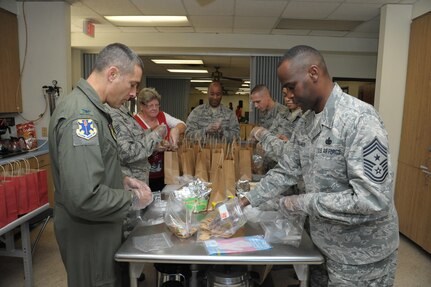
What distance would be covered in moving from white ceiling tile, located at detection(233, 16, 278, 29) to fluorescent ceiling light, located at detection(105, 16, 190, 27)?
730mm

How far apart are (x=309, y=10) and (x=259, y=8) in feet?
2.03

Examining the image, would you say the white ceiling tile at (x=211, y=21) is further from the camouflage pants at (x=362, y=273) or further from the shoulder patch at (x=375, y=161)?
the camouflage pants at (x=362, y=273)

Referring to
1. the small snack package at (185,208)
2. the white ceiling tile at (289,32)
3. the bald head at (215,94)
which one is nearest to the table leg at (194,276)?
the small snack package at (185,208)

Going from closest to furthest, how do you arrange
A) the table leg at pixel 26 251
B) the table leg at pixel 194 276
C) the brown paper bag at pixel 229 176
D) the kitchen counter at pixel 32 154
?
the table leg at pixel 194 276
the brown paper bag at pixel 229 176
the table leg at pixel 26 251
the kitchen counter at pixel 32 154

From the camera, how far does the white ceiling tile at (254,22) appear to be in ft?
13.9

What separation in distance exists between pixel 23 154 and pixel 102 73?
2.57m

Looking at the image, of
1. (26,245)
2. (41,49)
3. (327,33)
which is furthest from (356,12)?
(26,245)

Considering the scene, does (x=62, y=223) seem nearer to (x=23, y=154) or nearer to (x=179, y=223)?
(x=179, y=223)

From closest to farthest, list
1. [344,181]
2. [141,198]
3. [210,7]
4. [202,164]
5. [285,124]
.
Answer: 1. [344,181]
2. [141,198]
3. [202,164]
4. [285,124]
5. [210,7]

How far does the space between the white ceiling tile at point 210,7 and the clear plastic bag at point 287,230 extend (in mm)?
2980

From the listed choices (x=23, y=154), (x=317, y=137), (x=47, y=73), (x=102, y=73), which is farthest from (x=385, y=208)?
(x=47, y=73)

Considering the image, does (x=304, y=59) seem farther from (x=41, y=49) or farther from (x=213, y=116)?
(x=41, y=49)

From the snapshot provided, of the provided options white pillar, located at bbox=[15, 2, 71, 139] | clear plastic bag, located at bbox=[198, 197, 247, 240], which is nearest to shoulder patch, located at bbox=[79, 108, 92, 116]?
clear plastic bag, located at bbox=[198, 197, 247, 240]

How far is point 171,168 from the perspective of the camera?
226 cm
